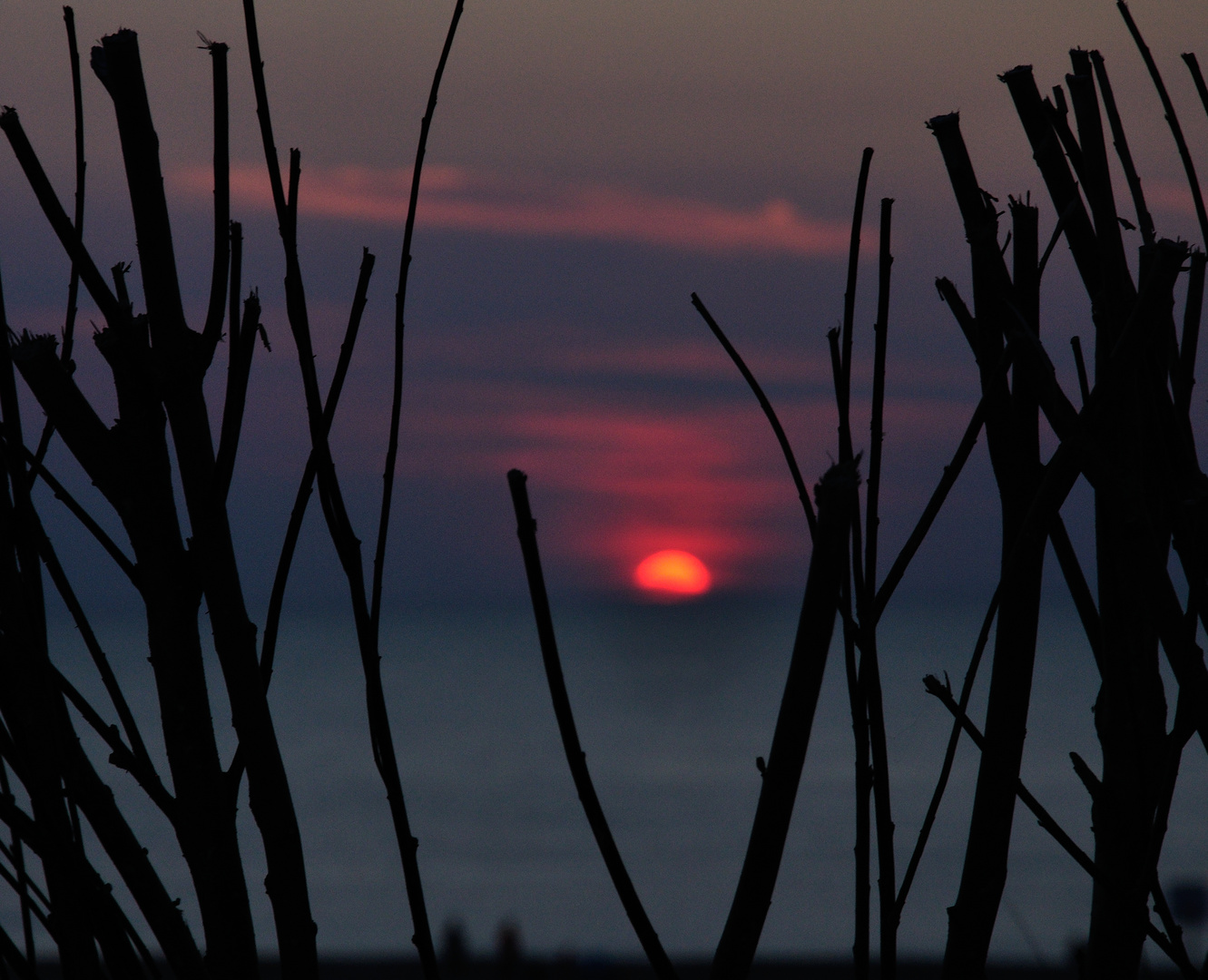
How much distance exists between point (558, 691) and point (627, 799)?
33541 millimetres

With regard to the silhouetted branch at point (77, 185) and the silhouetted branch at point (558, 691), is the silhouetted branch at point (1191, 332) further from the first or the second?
the silhouetted branch at point (77, 185)

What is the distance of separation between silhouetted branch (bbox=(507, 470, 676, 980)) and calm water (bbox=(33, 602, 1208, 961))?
954 centimetres

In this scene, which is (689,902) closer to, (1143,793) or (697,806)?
(697,806)

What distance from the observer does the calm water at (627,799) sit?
21719 mm

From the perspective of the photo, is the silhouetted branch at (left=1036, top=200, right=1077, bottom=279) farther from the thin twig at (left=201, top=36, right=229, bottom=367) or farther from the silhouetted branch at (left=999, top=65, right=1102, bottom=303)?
the thin twig at (left=201, top=36, right=229, bottom=367)

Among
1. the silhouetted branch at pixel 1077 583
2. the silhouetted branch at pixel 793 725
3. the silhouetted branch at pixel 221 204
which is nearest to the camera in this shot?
the silhouetted branch at pixel 793 725

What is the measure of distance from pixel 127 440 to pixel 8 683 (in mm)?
224

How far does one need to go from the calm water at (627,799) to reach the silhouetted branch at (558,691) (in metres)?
9.54

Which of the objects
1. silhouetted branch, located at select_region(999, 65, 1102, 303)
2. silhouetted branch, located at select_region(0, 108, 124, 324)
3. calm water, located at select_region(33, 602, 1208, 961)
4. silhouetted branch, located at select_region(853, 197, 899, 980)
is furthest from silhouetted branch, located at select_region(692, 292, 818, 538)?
calm water, located at select_region(33, 602, 1208, 961)

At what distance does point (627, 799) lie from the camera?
1309 inches

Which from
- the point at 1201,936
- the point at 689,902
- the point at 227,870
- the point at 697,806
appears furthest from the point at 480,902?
the point at 227,870

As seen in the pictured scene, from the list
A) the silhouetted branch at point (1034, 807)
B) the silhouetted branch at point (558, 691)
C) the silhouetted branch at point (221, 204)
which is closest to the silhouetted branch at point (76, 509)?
the silhouetted branch at point (221, 204)

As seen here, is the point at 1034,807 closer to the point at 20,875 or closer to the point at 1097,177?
the point at 1097,177

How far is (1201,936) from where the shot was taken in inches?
436
